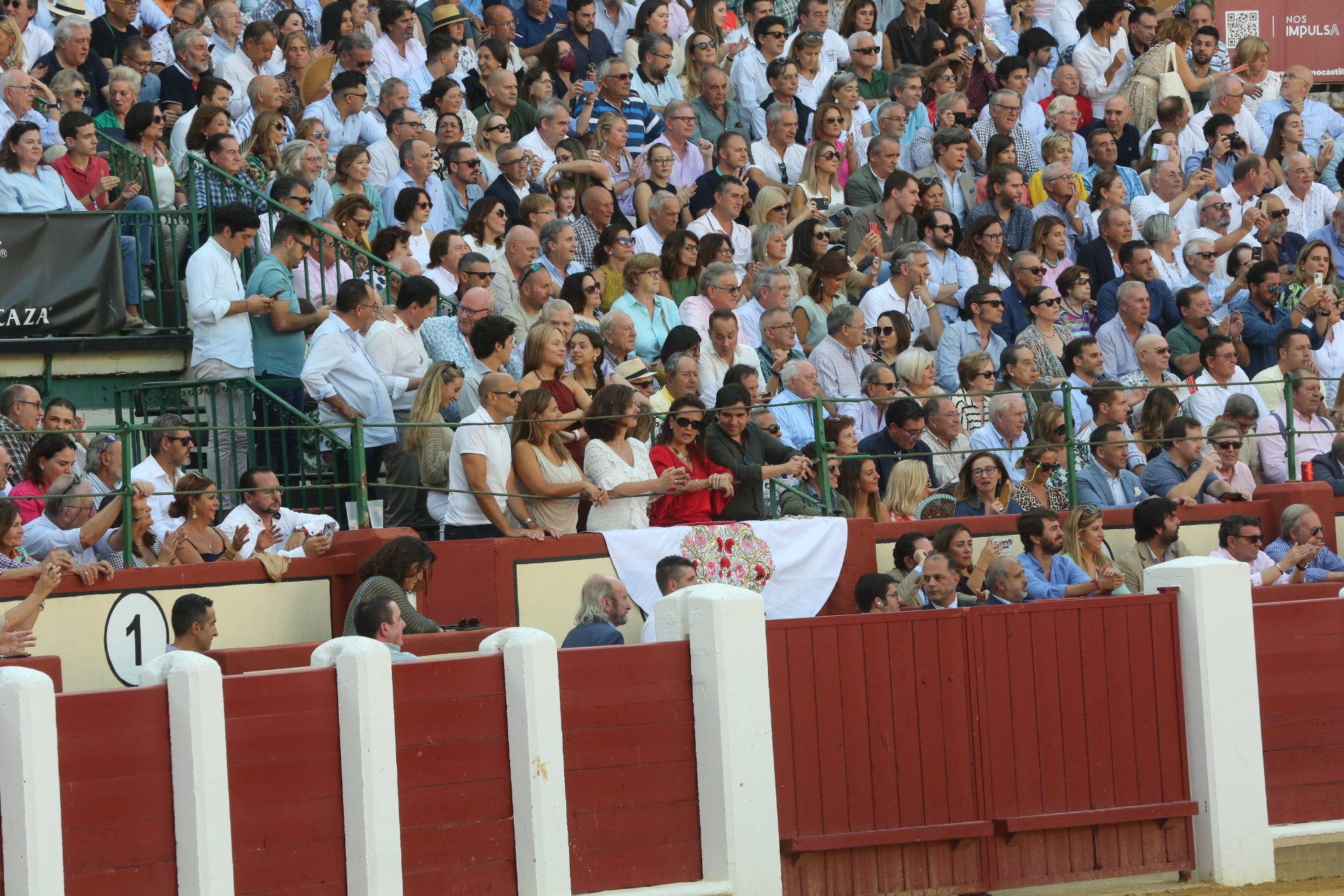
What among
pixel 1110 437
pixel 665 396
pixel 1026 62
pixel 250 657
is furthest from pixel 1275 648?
pixel 1026 62

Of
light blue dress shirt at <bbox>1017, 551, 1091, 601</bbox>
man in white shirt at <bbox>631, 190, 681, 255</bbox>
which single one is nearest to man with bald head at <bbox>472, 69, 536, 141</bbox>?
man in white shirt at <bbox>631, 190, 681, 255</bbox>

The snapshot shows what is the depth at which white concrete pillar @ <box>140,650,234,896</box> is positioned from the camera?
8.06 metres

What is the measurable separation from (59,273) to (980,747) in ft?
20.4

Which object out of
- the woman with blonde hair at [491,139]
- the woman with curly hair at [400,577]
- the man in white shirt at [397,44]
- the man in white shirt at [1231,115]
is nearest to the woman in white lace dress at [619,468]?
the woman with curly hair at [400,577]

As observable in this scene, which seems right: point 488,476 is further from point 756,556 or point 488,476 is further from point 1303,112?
point 1303,112

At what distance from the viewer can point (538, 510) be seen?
10.7 meters

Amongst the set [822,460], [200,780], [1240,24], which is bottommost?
[200,780]

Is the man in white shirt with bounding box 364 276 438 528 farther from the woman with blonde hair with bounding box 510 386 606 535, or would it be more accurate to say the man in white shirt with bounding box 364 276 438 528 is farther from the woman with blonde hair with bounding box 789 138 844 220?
the woman with blonde hair with bounding box 789 138 844 220

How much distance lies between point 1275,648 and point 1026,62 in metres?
8.14

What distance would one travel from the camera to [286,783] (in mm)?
8398

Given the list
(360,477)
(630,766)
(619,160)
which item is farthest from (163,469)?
(619,160)

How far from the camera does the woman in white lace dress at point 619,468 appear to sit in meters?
10.7

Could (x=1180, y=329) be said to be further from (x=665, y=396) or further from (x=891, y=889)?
(x=891, y=889)

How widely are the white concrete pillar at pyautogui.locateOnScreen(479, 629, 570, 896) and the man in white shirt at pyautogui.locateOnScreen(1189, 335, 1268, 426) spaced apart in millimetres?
5949
